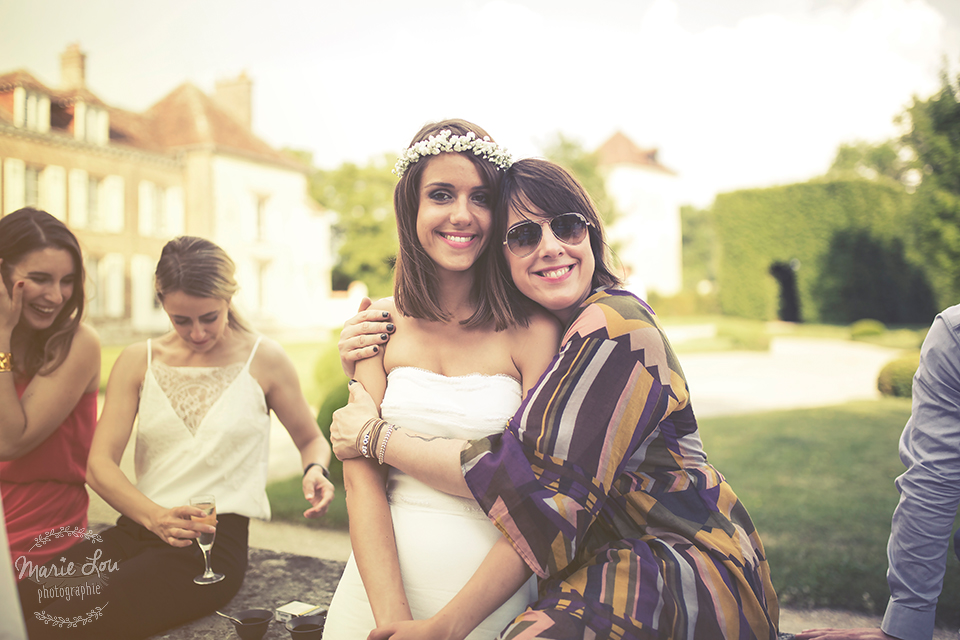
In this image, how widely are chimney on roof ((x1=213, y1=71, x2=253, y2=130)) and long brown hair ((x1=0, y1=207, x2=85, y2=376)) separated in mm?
30625

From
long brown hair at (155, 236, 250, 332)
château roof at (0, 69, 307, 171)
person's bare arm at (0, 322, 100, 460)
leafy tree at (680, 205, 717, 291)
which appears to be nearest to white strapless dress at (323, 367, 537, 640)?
long brown hair at (155, 236, 250, 332)

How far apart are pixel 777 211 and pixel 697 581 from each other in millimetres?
28241

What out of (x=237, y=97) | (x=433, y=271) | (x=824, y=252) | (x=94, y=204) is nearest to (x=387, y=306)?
(x=433, y=271)

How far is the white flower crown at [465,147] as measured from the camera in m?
2.36

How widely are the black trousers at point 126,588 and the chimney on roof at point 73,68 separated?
22.6 meters

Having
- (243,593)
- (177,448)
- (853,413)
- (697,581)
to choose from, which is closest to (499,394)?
(697,581)

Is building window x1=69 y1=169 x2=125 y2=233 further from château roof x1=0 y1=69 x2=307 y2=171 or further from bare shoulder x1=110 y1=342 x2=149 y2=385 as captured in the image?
bare shoulder x1=110 y1=342 x2=149 y2=385

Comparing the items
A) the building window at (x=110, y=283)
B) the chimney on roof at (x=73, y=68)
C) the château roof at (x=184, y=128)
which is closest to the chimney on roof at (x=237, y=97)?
the château roof at (x=184, y=128)

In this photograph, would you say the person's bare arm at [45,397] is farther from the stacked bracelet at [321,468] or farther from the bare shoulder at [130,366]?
the stacked bracelet at [321,468]

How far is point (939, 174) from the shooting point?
32.1 ft

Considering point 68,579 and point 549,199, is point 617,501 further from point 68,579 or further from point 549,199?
point 68,579

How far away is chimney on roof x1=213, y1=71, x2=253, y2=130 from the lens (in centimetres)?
3070

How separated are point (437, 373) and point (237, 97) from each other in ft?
107

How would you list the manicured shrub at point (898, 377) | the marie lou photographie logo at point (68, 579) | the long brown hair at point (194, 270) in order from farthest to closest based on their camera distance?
the manicured shrub at point (898, 377)
the long brown hair at point (194, 270)
the marie lou photographie logo at point (68, 579)
